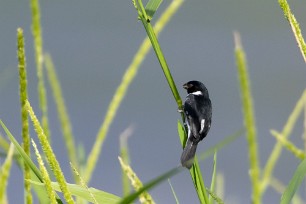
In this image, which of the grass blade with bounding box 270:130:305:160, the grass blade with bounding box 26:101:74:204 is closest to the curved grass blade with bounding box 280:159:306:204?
the grass blade with bounding box 270:130:305:160

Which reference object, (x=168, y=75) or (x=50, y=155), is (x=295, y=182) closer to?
(x=168, y=75)

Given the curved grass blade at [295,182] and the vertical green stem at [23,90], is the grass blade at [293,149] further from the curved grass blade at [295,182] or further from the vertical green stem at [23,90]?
the vertical green stem at [23,90]

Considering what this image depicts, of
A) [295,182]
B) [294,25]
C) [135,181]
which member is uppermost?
[294,25]

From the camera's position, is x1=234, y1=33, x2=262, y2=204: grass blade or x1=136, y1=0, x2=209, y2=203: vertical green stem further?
x1=136, y1=0, x2=209, y2=203: vertical green stem

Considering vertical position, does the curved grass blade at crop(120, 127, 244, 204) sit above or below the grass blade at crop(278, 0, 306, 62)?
below

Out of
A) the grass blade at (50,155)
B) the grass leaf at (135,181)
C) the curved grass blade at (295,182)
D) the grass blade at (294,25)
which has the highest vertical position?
the grass blade at (294,25)

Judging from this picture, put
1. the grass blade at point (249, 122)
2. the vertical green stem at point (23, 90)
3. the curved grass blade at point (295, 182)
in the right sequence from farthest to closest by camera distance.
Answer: the curved grass blade at point (295, 182) → the vertical green stem at point (23, 90) → the grass blade at point (249, 122)

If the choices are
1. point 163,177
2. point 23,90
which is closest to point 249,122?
point 163,177

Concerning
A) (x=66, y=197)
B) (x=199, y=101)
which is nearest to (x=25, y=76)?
(x=66, y=197)

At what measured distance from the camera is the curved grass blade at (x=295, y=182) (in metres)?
1.20

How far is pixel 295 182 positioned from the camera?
121 centimetres

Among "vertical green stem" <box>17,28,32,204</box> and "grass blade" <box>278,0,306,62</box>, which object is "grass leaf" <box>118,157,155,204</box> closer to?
Result: "vertical green stem" <box>17,28,32,204</box>

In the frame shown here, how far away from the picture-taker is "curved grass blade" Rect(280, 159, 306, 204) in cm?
120

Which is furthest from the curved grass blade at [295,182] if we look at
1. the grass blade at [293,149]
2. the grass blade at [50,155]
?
the grass blade at [50,155]
